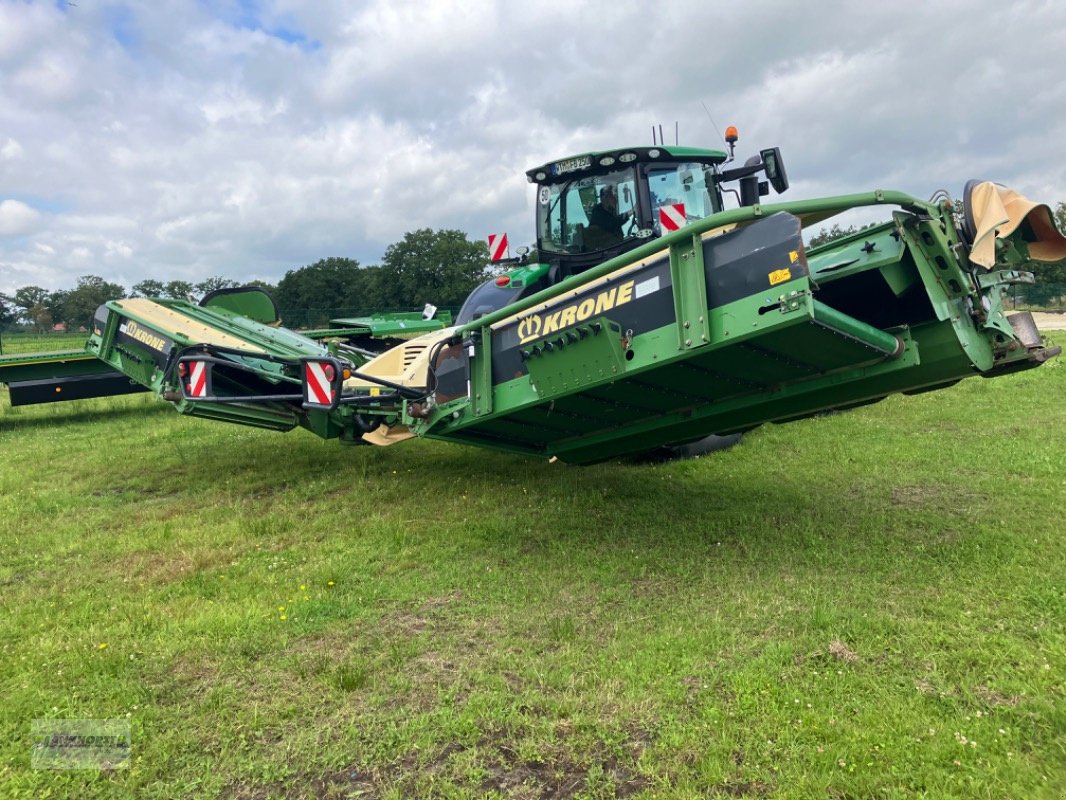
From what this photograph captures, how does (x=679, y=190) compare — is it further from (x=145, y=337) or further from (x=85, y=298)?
(x=85, y=298)

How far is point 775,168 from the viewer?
5066 millimetres

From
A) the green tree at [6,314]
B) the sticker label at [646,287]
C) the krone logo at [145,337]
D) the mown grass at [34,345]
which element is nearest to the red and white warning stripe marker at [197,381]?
the krone logo at [145,337]

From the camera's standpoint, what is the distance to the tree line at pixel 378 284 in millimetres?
49938

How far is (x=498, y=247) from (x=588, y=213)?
3.91 feet

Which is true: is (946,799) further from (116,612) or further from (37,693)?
(116,612)

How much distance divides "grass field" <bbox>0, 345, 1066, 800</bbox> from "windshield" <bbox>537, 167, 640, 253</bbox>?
180 centimetres

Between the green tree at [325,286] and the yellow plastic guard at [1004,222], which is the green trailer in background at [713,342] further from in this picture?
the green tree at [325,286]

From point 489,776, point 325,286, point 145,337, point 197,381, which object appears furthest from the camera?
point 325,286

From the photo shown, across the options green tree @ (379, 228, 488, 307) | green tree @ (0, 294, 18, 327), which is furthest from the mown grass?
green tree @ (379, 228, 488, 307)

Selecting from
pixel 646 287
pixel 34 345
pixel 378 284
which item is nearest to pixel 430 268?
pixel 378 284

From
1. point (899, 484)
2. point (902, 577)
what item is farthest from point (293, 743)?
point (899, 484)

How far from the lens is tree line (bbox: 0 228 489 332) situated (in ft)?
164

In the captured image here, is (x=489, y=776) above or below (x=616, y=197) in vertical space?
below

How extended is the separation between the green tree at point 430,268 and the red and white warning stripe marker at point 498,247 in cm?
4901
